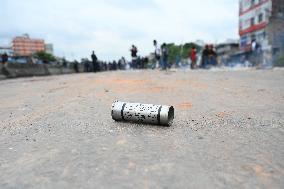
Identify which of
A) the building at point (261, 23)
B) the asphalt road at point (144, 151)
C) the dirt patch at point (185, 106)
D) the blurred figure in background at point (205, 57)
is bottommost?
the asphalt road at point (144, 151)

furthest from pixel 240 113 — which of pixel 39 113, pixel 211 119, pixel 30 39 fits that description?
pixel 30 39

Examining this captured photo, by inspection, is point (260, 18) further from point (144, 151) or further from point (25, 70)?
point (144, 151)

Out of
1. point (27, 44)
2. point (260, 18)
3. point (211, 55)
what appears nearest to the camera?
point (211, 55)

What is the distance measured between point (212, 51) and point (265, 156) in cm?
2137

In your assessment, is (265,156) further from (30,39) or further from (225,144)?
(30,39)

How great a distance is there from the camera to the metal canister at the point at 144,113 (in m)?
3.50

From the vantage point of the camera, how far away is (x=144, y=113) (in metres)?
3.58

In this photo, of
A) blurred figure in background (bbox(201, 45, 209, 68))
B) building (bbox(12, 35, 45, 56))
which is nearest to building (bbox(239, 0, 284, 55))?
blurred figure in background (bbox(201, 45, 209, 68))

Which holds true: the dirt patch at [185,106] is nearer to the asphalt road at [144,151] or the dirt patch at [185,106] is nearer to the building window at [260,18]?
the asphalt road at [144,151]

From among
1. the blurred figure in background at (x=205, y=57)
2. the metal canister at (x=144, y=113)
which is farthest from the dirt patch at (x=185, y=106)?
the blurred figure in background at (x=205, y=57)

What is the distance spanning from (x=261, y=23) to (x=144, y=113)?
4151cm

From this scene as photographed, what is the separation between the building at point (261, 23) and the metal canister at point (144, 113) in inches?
1075

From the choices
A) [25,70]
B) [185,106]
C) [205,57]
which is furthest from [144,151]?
[25,70]

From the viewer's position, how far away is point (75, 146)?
2.87 meters
